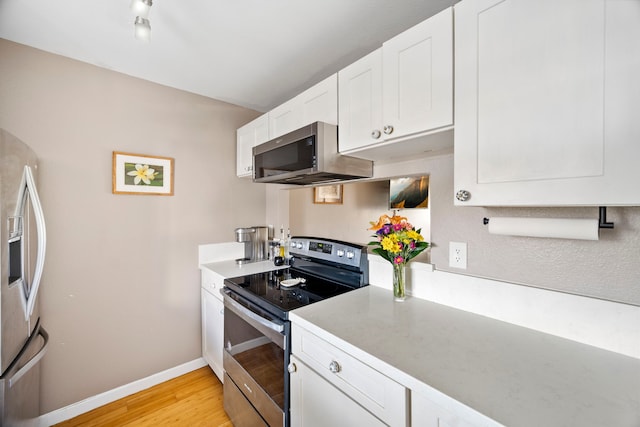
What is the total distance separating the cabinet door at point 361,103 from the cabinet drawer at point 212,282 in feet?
4.31

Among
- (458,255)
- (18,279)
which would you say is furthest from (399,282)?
(18,279)

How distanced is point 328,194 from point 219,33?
1.22 m

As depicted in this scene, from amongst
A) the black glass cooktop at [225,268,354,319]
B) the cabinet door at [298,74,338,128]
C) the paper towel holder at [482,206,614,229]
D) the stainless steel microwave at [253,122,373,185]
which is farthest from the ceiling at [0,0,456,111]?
the black glass cooktop at [225,268,354,319]

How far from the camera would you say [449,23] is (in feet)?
3.27

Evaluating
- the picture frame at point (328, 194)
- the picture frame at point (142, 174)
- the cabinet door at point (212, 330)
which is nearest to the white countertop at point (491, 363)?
the picture frame at point (328, 194)

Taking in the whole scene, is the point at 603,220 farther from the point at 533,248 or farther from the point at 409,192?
the point at 409,192

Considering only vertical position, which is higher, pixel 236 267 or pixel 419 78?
pixel 419 78

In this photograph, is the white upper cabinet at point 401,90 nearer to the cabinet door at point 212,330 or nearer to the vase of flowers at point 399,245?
the vase of flowers at point 399,245

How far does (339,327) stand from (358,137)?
90cm

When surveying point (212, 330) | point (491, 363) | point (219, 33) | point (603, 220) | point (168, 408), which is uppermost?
point (219, 33)

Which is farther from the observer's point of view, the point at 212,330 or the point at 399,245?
the point at 212,330

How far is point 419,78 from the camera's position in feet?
3.58

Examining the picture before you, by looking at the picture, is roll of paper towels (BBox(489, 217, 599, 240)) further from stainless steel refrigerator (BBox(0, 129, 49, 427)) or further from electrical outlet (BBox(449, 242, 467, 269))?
stainless steel refrigerator (BBox(0, 129, 49, 427))

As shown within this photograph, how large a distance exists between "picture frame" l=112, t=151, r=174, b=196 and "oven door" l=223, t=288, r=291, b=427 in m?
1.06
